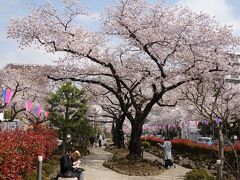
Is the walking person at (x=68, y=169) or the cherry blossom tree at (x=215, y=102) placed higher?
the cherry blossom tree at (x=215, y=102)

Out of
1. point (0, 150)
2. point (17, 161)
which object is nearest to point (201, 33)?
point (17, 161)

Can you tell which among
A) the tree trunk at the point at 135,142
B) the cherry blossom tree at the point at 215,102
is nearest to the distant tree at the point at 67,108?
the tree trunk at the point at 135,142

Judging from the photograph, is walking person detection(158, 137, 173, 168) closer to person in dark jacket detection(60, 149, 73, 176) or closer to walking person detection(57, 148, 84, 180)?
walking person detection(57, 148, 84, 180)

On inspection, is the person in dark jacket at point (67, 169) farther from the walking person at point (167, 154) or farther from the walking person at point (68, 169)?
the walking person at point (167, 154)

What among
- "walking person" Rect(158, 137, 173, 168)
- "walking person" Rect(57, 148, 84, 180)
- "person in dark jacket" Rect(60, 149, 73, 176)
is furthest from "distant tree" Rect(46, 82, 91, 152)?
"person in dark jacket" Rect(60, 149, 73, 176)

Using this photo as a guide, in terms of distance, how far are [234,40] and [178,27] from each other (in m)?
2.75

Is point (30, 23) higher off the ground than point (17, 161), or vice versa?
point (30, 23)

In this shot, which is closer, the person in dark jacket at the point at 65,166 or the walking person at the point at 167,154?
the person in dark jacket at the point at 65,166

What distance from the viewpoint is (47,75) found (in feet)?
65.6

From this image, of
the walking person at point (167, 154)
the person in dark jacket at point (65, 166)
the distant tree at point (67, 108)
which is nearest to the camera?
the person in dark jacket at point (65, 166)

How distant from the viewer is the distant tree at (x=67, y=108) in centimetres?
2586

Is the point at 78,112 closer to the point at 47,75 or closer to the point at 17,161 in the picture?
the point at 47,75

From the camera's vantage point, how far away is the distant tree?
2586 cm

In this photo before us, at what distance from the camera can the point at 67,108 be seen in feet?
85.5
